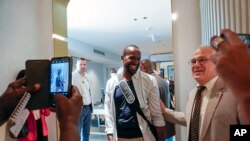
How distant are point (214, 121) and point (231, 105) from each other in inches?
5.2

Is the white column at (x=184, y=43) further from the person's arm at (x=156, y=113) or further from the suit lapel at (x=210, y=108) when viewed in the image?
the suit lapel at (x=210, y=108)

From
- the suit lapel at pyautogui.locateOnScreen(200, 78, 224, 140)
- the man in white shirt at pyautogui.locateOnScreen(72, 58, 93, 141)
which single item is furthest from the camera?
the man in white shirt at pyautogui.locateOnScreen(72, 58, 93, 141)

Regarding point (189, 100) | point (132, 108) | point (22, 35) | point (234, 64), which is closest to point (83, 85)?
point (22, 35)

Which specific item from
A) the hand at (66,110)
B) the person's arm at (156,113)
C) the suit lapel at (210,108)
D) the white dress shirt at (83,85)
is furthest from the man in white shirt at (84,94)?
the hand at (66,110)

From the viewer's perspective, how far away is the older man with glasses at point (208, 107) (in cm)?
138

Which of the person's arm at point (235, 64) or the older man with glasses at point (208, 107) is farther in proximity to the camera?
the older man with glasses at point (208, 107)

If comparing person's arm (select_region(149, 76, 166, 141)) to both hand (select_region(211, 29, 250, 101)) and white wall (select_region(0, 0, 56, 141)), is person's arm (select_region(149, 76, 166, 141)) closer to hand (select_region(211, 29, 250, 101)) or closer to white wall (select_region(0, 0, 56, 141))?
white wall (select_region(0, 0, 56, 141))

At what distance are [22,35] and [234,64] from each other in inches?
86.7

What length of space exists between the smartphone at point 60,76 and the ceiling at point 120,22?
3.09 meters

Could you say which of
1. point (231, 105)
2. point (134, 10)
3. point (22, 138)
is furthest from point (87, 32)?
point (231, 105)

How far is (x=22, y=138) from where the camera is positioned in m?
2.22

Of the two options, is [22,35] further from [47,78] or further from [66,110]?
[66,110]

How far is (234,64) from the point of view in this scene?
510 mm

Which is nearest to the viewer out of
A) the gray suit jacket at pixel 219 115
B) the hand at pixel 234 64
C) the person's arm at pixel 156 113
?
the hand at pixel 234 64
